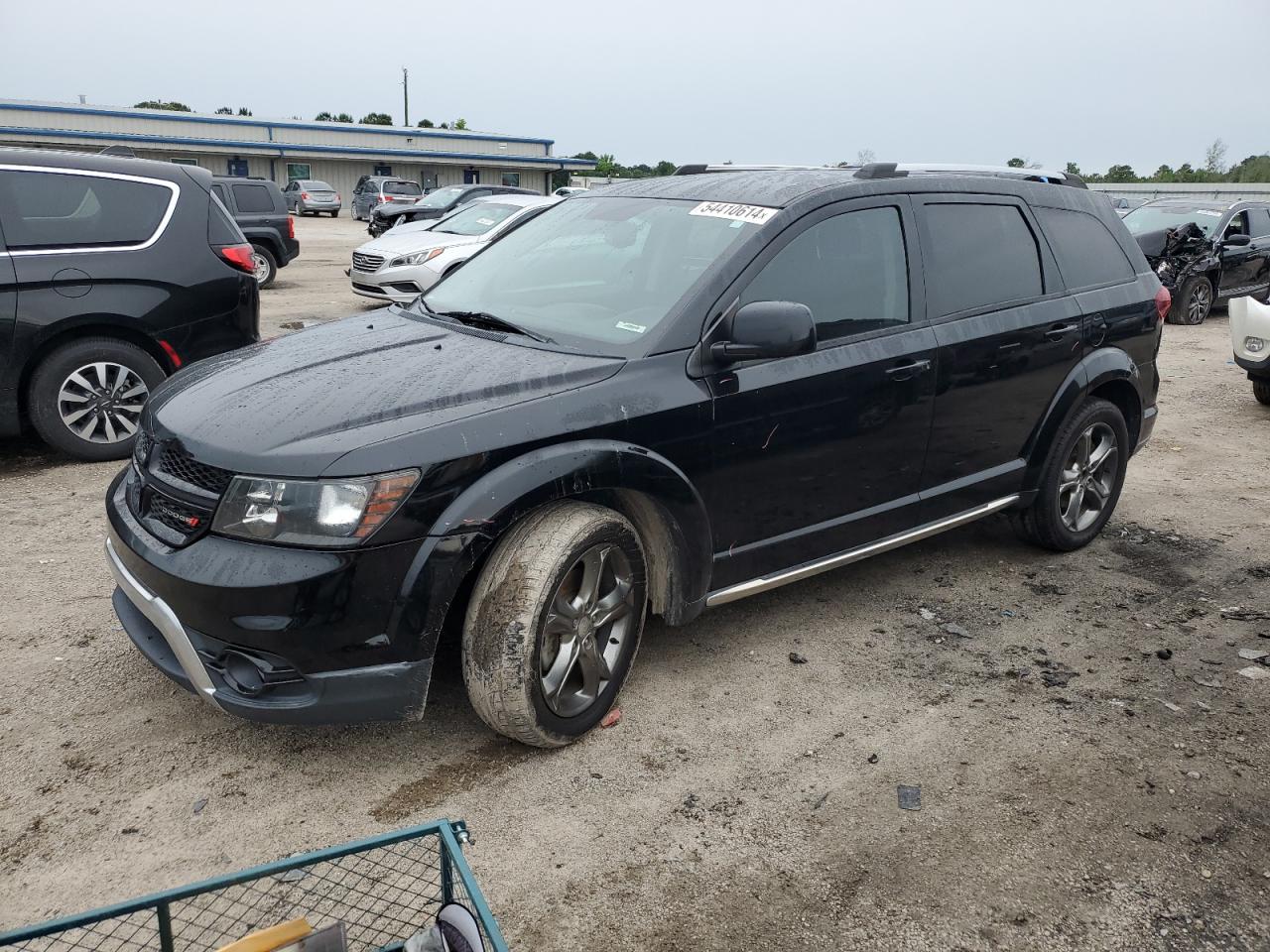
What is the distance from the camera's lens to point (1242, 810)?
3.12 m

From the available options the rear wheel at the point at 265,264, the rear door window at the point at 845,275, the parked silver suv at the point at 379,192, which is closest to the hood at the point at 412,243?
the rear wheel at the point at 265,264

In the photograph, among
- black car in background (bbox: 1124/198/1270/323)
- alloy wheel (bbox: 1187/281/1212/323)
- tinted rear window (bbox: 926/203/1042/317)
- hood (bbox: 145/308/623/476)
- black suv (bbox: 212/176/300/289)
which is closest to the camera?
hood (bbox: 145/308/623/476)

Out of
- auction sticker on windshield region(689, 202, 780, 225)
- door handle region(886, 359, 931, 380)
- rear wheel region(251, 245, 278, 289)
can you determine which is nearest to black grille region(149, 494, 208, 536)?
auction sticker on windshield region(689, 202, 780, 225)

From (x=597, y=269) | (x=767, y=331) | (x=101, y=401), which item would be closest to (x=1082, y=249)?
(x=767, y=331)

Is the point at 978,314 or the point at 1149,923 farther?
the point at 978,314

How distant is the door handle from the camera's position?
4016 millimetres

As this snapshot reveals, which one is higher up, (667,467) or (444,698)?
(667,467)

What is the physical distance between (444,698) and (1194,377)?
942cm

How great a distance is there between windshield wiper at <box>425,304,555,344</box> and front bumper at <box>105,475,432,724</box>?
3.55 ft

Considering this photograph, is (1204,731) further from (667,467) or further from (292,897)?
(292,897)

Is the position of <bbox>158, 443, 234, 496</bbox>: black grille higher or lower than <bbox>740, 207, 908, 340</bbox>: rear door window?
lower

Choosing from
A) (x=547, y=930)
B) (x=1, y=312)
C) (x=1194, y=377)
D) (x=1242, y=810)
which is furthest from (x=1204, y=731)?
(x=1194, y=377)

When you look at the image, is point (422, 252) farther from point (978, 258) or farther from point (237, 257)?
point (978, 258)

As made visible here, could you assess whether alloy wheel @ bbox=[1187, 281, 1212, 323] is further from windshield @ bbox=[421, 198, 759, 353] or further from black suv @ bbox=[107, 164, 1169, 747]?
windshield @ bbox=[421, 198, 759, 353]
